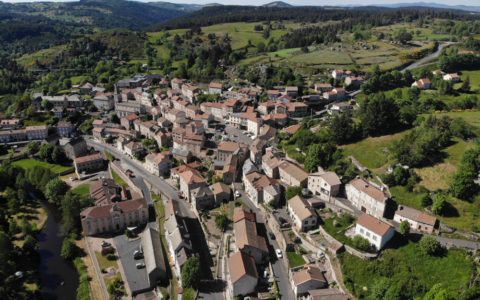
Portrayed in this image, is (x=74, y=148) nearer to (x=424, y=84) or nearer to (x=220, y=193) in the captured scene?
(x=220, y=193)

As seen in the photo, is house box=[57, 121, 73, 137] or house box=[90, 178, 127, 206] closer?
house box=[90, 178, 127, 206]

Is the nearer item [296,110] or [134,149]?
[134,149]

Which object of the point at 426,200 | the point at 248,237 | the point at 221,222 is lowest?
the point at 221,222

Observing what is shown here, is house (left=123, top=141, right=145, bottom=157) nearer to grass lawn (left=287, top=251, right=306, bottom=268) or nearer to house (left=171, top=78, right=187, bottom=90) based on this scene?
house (left=171, top=78, right=187, bottom=90)

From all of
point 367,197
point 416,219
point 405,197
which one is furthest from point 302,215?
point 405,197

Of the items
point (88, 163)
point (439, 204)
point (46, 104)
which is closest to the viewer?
point (439, 204)

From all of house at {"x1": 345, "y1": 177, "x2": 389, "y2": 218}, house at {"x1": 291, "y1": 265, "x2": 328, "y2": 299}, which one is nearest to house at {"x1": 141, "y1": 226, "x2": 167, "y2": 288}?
house at {"x1": 291, "y1": 265, "x2": 328, "y2": 299}
